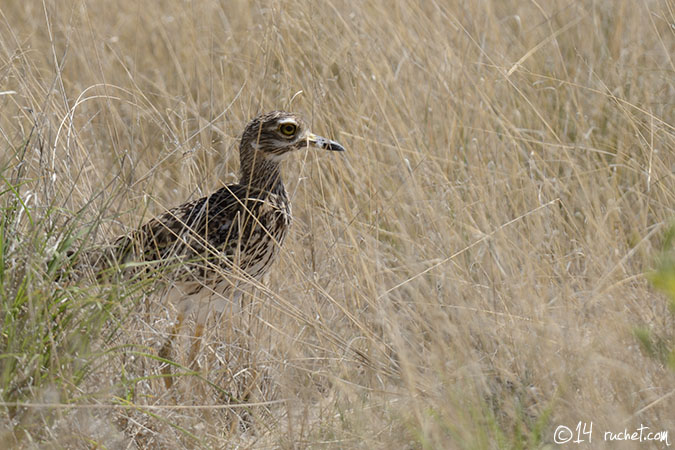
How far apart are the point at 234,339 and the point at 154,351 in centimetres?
56

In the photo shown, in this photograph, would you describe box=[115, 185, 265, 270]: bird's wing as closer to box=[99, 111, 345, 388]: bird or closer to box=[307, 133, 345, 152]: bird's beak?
box=[99, 111, 345, 388]: bird

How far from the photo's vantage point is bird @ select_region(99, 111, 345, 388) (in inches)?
134

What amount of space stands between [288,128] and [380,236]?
72 cm

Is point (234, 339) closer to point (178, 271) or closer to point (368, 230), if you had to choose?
point (178, 271)

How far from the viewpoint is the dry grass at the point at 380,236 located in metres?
2.76

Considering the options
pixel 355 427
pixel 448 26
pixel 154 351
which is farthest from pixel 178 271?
pixel 448 26

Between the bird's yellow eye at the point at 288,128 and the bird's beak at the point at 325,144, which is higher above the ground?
the bird's yellow eye at the point at 288,128

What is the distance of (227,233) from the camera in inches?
141

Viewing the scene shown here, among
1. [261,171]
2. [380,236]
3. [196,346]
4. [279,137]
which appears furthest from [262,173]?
[196,346]

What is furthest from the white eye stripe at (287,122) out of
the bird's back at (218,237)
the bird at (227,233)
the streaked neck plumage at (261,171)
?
the bird's back at (218,237)

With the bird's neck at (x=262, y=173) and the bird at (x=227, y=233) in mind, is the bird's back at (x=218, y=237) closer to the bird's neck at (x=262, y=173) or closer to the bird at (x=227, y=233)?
the bird at (x=227, y=233)

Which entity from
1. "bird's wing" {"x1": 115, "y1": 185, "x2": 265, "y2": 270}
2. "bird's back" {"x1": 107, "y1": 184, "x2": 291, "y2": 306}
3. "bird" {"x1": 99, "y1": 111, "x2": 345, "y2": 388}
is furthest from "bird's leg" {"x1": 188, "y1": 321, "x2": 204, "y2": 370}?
"bird's wing" {"x1": 115, "y1": 185, "x2": 265, "y2": 270}

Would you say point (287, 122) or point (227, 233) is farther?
point (287, 122)

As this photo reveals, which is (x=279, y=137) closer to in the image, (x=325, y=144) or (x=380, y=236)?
(x=325, y=144)
